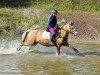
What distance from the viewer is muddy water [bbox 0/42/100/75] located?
531 inches

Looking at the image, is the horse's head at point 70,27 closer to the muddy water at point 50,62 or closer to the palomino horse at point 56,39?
the palomino horse at point 56,39

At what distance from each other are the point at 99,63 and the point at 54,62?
166 cm

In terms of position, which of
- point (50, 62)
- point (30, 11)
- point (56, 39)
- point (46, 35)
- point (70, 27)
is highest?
point (30, 11)

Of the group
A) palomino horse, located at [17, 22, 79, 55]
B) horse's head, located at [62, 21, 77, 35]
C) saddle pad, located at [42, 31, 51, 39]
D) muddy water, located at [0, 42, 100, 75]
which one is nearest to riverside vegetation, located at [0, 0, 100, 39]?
muddy water, located at [0, 42, 100, 75]

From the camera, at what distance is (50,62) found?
603 inches

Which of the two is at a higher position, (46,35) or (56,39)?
(46,35)

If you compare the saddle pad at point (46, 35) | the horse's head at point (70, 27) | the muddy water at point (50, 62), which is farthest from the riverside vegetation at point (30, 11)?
the horse's head at point (70, 27)

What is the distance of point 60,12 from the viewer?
27.1 meters

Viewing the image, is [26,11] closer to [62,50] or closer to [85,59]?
[62,50]

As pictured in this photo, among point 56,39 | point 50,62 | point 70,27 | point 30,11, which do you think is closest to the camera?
point 50,62

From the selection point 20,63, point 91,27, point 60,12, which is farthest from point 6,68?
point 60,12

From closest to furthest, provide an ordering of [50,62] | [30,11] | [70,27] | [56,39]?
1. [50,62]
2. [70,27]
3. [56,39]
4. [30,11]

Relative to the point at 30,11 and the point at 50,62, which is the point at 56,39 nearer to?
the point at 50,62

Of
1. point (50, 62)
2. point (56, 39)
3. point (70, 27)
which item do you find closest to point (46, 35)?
point (56, 39)
